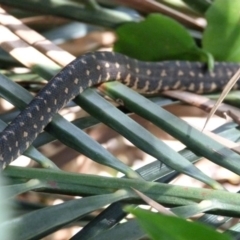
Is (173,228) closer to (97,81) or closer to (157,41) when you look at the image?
(97,81)

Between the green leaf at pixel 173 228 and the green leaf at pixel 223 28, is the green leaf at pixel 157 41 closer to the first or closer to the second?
the green leaf at pixel 223 28

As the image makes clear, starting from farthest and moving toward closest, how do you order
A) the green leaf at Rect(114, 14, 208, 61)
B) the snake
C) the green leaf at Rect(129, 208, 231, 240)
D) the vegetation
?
the green leaf at Rect(114, 14, 208, 61)
the snake
the vegetation
the green leaf at Rect(129, 208, 231, 240)

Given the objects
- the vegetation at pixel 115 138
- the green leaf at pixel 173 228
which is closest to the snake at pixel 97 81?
the vegetation at pixel 115 138

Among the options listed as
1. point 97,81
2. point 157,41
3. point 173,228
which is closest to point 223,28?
point 157,41

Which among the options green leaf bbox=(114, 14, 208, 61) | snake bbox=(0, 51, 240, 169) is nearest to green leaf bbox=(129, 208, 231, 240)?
snake bbox=(0, 51, 240, 169)

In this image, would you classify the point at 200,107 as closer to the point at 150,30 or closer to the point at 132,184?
the point at 150,30

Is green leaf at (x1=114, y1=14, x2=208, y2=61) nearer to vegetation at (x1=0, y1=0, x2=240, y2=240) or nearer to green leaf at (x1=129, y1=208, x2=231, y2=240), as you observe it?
vegetation at (x1=0, y1=0, x2=240, y2=240)
